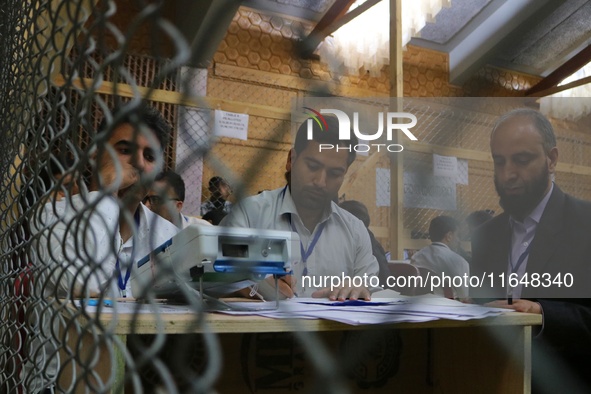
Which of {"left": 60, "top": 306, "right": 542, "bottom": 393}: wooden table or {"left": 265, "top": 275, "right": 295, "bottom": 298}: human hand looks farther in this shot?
{"left": 265, "top": 275, "right": 295, "bottom": 298}: human hand

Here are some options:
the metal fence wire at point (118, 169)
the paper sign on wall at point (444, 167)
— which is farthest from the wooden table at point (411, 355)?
the paper sign on wall at point (444, 167)

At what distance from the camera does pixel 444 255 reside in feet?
5.72

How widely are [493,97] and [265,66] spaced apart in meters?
1.85

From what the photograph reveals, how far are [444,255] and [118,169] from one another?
162cm

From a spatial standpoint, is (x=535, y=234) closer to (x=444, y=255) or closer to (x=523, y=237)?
(x=523, y=237)

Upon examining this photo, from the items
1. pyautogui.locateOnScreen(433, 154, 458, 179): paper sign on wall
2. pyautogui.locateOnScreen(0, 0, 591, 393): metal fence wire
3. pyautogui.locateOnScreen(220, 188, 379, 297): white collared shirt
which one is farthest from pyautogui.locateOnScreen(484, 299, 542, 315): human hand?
pyautogui.locateOnScreen(433, 154, 458, 179): paper sign on wall

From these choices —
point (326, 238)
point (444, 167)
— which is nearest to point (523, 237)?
point (326, 238)

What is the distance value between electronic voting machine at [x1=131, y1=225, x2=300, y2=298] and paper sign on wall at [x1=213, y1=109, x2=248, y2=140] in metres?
1.77

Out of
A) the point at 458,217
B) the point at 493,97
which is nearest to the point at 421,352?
the point at 458,217

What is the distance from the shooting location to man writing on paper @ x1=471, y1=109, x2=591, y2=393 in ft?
3.29

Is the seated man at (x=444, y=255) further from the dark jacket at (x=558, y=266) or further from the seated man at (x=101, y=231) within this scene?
the seated man at (x=101, y=231)

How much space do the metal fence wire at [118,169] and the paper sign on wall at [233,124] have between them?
95 mm

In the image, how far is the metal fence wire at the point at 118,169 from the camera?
0.22 meters

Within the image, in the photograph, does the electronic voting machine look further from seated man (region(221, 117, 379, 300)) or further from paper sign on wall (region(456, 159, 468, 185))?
paper sign on wall (region(456, 159, 468, 185))
